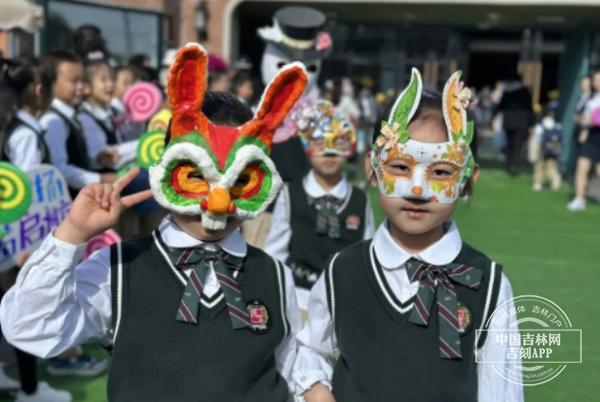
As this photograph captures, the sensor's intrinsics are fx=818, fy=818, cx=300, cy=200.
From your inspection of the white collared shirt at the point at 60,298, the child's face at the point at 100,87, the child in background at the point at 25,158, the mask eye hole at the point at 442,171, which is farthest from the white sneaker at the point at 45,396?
the mask eye hole at the point at 442,171

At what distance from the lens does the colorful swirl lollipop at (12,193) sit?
3453mm

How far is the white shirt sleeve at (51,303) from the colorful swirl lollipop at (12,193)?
4.92 feet

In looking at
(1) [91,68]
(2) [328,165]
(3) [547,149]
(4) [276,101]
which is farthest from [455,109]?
(3) [547,149]

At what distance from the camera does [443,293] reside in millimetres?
2217

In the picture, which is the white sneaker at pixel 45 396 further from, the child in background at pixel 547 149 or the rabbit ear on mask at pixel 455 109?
the child in background at pixel 547 149

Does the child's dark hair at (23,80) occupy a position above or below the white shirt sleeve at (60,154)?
above

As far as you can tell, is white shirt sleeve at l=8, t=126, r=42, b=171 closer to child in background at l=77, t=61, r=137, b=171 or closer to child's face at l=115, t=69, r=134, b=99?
child in background at l=77, t=61, r=137, b=171

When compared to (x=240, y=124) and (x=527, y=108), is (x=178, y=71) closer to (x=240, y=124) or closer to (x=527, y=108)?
(x=240, y=124)

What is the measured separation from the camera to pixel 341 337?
229cm

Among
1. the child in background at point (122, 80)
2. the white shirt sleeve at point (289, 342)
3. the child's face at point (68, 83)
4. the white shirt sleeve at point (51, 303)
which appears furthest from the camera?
the child in background at point (122, 80)

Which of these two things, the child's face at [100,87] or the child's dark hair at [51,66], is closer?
the child's dark hair at [51,66]

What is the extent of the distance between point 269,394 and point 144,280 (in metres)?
0.45

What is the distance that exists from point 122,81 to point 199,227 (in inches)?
200

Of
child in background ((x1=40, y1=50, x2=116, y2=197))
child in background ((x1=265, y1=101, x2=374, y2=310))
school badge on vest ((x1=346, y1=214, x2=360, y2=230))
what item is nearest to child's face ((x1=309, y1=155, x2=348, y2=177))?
child in background ((x1=265, y1=101, x2=374, y2=310))
